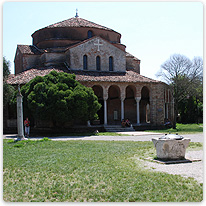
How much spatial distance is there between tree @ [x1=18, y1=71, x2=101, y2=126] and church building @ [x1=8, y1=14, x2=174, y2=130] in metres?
3.97

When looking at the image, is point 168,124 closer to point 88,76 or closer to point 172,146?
point 88,76

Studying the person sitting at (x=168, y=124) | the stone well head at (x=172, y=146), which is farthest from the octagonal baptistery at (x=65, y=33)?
the stone well head at (x=172, y=146)

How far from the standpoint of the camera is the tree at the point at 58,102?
23359mm

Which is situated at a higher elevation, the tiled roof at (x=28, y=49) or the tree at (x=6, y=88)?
the tiled roof at (x=28, y=49)

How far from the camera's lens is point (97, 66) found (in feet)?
105

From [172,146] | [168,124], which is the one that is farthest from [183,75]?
[172,146]

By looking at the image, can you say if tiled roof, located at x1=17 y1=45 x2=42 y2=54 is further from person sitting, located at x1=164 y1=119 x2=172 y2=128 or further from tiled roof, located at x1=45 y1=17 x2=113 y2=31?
person sitting, located at x1=164 y1=119 x2=172 y2=128

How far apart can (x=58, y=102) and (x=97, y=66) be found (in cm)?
1016

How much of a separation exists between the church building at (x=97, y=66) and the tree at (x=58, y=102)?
3.97m

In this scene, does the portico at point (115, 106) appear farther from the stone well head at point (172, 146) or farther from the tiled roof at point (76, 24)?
the stone well head at point (172, 146)

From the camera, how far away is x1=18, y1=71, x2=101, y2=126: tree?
920 inches

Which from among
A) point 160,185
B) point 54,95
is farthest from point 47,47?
point 160,185

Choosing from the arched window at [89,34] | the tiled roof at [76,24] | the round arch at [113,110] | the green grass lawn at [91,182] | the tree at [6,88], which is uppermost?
the tiled roof at [76,24]

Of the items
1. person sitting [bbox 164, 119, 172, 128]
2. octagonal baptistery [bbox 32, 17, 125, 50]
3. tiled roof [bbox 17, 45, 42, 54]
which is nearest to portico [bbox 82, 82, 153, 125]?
person sitting [bbox 164, 119, 172, 128]
